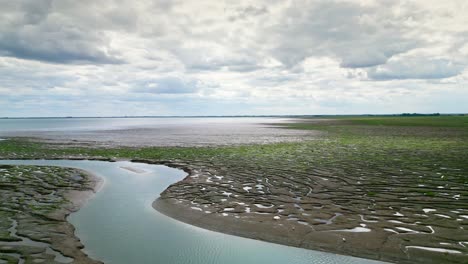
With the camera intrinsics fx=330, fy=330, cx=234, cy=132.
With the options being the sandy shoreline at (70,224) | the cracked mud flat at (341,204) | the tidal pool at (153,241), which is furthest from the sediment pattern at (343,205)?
the sandy shoreline at (70,224)

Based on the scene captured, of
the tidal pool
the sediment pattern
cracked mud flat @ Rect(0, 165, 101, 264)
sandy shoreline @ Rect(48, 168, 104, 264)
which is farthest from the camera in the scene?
the sediment pattern

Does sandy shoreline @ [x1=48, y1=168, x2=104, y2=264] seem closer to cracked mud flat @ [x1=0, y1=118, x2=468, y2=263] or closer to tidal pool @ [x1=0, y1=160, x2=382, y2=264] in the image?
tidal pool @ [x1=0, y1=160, x2=382, y2=264]

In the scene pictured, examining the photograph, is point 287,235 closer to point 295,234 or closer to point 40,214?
point 295,234

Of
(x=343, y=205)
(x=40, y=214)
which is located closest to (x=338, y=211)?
(x=343, y=205)

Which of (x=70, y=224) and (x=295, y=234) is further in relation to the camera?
(x=70, y=224)

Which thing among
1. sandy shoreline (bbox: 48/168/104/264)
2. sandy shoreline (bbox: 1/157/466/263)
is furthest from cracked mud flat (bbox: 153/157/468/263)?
sandy shoreline (bbox: 48/168/104/264)

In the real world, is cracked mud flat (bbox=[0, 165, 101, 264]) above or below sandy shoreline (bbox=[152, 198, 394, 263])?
above
